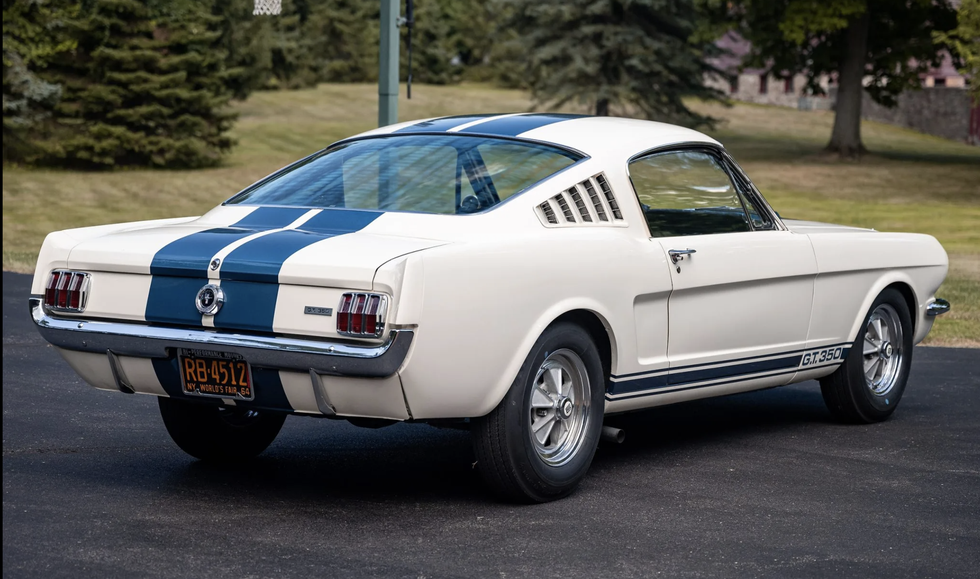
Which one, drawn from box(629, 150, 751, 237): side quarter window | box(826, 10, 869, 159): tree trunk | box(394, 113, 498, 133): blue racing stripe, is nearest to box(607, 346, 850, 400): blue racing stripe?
box(629, 150, 751, 237): side quarter window

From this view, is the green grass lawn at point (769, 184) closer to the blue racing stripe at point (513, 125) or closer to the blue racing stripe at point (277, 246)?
the blue racing stripe at point (513, 125)

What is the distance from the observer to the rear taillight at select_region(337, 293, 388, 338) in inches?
185

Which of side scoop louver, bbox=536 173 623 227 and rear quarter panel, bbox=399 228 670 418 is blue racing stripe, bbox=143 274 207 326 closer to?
rear quarter panel, bbox=399 228 670 418

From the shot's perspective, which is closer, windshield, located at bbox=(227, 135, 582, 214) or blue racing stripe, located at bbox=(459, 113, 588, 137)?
windshield, located at bbox=(227, 135, 582, 214)

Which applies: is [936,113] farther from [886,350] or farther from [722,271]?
[722,271]

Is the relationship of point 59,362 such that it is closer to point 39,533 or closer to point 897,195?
point 39,533

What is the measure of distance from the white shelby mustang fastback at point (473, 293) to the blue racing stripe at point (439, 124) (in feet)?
0.06

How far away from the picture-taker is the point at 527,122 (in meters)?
6.24

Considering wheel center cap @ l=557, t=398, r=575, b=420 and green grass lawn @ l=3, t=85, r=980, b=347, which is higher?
wheel center cap @ l=557, t=398, r=575, b=420

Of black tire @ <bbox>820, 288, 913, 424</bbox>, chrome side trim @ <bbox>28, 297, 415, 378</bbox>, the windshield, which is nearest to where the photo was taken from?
chrome side trim @ <bbox>28, 297, 415, 378</bbox>

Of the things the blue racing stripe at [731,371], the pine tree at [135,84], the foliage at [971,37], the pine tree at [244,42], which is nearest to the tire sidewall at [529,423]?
the blue racing stripe at [731,371]

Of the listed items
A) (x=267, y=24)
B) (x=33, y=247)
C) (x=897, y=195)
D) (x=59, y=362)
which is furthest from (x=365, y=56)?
(x=59, y=362)

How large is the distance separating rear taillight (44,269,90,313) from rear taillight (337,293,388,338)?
114cm

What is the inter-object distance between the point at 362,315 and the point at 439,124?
1.84m
